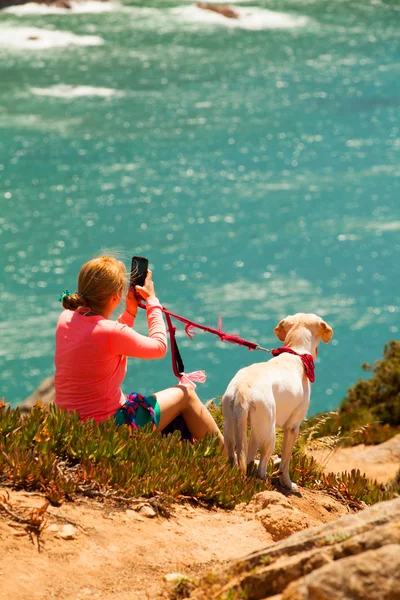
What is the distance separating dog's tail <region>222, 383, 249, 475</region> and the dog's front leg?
50 centimetres

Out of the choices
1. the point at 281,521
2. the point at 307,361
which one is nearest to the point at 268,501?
the point at 281,521

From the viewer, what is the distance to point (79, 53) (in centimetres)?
4916

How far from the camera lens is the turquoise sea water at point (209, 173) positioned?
2802 centimetres

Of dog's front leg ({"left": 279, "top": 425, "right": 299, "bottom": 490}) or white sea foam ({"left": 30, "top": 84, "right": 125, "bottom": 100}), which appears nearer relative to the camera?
dog's front leg ({"left": 279, "top": 425, "right": 299, "bottom": 490})

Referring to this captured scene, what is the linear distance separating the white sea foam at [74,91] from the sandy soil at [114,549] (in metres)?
39.5

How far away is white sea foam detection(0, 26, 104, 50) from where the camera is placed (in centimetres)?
5050

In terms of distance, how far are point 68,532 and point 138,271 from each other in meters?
2.43

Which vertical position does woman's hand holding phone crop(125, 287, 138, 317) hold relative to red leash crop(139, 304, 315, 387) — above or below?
above

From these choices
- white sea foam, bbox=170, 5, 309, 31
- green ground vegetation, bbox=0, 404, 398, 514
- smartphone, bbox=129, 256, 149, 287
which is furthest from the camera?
white sea foam, bbox=170, 5, 309, 31

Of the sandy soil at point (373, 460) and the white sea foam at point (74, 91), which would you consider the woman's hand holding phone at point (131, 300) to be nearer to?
the sandy soil at point (373, 460)

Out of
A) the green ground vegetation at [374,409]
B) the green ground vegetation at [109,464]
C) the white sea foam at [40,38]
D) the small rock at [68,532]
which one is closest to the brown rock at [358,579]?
the small rock at [68,532]

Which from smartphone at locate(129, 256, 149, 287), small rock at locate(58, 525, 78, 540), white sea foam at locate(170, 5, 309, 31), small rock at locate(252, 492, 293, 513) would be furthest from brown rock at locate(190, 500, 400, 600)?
white sea foam at locate(170, 5, 309, 31)

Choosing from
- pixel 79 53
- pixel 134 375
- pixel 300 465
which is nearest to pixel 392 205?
pixel 134 375

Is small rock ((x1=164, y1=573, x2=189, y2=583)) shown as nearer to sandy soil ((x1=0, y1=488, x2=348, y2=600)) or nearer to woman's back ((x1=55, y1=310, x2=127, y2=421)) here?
sandy soil ((x1=0, y1=488, x2=348, y2=600))
